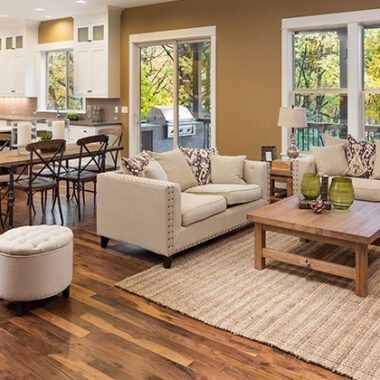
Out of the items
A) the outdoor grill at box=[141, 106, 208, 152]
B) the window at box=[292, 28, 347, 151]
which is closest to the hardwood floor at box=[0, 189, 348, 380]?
the window at box=[292, 28, 347, 151]

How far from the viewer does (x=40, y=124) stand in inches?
366

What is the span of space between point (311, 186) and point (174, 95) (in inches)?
171

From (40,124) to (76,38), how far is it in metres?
1.88

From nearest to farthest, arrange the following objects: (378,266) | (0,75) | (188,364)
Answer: (188,364) → (378,266) → (0,75)

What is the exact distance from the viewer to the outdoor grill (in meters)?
7.69

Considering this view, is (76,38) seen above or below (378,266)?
above

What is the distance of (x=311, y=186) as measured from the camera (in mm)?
3967

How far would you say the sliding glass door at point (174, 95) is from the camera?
24.5ft

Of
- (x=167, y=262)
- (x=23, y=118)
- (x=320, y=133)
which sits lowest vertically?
(x=167, y=262)

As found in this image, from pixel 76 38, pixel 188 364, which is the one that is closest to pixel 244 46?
pixel 76 38

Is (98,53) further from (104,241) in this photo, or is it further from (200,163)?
(104,241)

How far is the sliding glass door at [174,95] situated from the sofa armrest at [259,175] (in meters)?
2.50

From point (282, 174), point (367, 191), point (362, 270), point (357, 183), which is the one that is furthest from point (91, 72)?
point (362, 270)

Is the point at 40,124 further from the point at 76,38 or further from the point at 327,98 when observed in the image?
the point at 327,98
